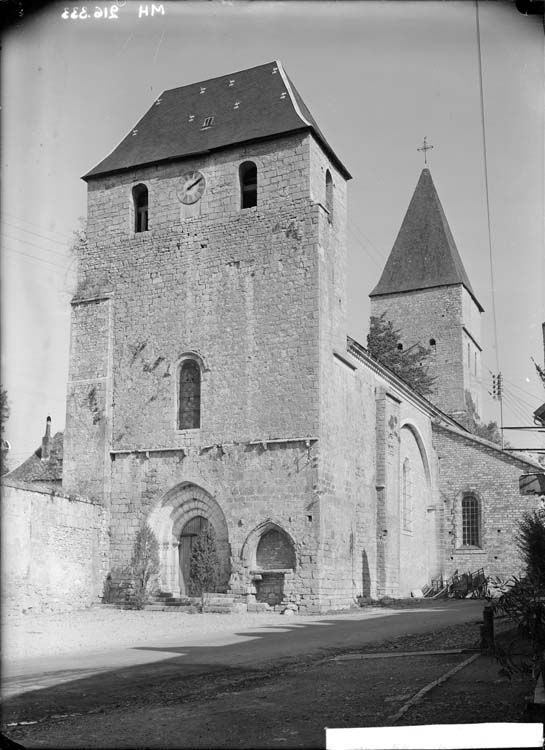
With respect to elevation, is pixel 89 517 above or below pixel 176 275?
below

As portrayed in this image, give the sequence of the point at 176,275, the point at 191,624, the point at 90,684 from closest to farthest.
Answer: the point at 90,684
the point at 191,624
the point at 176,275

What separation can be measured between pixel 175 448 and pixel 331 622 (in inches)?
263

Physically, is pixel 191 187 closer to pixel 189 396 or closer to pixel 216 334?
pixel 216 334

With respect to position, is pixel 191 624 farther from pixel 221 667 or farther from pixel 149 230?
pixel 149 230

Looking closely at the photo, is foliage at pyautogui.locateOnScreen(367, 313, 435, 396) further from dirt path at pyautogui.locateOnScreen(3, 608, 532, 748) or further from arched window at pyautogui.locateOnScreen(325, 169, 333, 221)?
dirt path at pyautogui.locateOnScreen(3, 608, 532, 748)

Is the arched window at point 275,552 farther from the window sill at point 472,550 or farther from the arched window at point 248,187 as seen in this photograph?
the window sill at point 472,550

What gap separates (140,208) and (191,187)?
1765 millimetres

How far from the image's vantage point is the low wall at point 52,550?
56.6ft

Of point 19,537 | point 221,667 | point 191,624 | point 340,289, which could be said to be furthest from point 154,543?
point 221,667

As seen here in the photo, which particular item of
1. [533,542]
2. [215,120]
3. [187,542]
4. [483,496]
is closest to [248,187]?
[215,120]

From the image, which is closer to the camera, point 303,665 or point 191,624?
point 303,665

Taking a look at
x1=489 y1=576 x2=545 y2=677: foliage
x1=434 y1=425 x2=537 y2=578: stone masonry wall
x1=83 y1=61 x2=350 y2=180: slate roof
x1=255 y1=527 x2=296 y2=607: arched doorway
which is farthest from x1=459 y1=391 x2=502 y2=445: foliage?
x1=489 y1=576 x2=545 y2=677: foliage

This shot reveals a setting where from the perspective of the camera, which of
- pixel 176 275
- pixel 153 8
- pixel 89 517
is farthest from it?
pixel 176 275

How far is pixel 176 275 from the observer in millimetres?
21875
